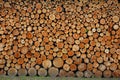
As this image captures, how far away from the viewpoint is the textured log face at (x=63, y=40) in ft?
16.3

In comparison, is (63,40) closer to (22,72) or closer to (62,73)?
(62,73)

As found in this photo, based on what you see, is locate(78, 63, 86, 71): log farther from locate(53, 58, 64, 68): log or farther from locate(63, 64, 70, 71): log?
locate(53, 58, 64, 68): log

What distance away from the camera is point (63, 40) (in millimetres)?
5062

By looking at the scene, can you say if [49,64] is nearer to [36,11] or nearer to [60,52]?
[60,52]

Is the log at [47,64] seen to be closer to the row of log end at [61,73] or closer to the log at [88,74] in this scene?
the row of log end at [61,73]

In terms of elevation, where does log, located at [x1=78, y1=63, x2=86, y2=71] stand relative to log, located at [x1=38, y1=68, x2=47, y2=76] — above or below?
above

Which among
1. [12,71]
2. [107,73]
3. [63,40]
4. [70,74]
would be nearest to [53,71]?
[70,74]

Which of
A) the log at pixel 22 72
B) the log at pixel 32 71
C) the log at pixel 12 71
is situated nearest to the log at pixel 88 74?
the log at pixel 32 71

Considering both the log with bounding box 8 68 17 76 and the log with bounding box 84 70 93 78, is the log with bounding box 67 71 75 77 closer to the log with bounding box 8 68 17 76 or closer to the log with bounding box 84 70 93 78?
the log with bounding box 84 70 93 78

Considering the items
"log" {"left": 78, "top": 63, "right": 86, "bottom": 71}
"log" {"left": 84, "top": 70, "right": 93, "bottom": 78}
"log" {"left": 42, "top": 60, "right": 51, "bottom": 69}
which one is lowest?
"log" {"left": 84, "top": 70, "right": 93, "bottom": 78}

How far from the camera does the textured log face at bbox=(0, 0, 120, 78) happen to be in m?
4.97

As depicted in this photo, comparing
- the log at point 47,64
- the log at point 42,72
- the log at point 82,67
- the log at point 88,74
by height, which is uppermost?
the log at point 47,64

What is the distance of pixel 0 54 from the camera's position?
16.6 feet

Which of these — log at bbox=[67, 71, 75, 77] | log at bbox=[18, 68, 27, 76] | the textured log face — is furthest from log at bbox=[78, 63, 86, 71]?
log at bbox=[18, 68, 27, 76]
